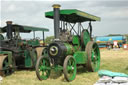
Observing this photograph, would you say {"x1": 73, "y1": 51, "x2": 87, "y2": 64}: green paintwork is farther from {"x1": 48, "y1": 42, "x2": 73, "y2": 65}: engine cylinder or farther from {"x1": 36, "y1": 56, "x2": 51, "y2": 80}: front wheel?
{"x1": 36, "y1": 56, "x2": 51, "y2": 80}: front wheel

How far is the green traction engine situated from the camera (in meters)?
6.16

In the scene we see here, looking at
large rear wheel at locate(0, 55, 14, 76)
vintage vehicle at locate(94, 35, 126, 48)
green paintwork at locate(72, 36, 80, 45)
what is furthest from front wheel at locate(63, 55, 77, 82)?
vintage vehicle at locate(94, 35, 126, 48)

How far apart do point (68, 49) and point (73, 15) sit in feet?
4.53

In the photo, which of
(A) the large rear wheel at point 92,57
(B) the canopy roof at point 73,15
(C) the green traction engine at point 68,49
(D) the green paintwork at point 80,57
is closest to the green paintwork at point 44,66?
(C) the green traction engine at point 68,49

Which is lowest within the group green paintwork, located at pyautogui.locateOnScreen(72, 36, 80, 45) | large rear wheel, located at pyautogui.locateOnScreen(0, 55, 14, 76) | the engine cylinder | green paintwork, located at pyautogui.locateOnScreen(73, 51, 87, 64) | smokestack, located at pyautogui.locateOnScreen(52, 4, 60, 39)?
large rear wheel, located at pyautogui.locateOnScreen(0, 55, 14, 76)

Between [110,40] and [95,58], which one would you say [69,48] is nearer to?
[95,58]

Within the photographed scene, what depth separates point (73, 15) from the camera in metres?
7.25

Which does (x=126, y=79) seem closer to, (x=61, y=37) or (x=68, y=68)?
(x=68, y=68)

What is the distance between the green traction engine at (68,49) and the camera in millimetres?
6160

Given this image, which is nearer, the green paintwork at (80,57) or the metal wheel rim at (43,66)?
the metal wheel rim at (43,66)

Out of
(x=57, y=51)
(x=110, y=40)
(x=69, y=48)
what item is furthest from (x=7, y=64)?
(x=110, y=40)

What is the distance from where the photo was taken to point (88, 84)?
562 cm

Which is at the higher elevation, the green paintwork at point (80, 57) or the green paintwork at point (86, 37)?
the green paintwork at point (86, 37)

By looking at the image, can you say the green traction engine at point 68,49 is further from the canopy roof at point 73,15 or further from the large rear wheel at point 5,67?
the large rear wheel at point 5,67
